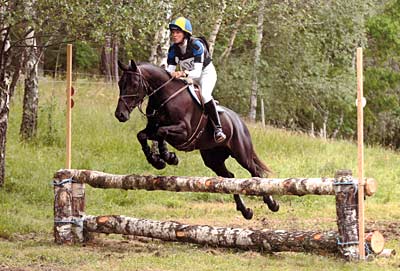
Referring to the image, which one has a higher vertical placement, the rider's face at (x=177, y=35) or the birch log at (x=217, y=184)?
the rider's face at (x=177, y=35)

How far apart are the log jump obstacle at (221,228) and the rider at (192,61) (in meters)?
0.96

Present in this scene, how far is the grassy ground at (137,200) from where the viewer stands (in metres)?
9.09

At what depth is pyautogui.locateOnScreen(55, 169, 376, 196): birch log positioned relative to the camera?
898 centimetres

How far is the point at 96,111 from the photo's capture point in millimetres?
22000

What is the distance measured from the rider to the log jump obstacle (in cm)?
96

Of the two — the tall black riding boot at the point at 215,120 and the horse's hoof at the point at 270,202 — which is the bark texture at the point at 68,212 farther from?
the horse's hoof at the point at 270,202

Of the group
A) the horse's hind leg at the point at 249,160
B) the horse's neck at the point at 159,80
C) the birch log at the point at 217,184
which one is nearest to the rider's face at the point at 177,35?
the horse's neck at the point at 159,80

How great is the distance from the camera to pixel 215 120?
10.3m

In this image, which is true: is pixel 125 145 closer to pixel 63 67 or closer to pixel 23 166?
pixel 23 166

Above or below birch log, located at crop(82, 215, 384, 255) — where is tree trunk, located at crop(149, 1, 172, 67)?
above

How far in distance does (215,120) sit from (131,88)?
132 centimetres

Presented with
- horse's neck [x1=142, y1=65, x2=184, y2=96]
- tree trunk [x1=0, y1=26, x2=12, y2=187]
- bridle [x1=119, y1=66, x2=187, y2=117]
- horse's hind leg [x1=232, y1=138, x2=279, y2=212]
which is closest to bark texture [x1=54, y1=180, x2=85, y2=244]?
bridle [x1=119, y1=66, x2=187, y2=117]

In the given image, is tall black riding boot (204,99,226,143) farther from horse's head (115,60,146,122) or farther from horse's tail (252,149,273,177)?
horse's tail (252,149,273,177)

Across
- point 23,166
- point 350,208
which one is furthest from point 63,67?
point 350,208
